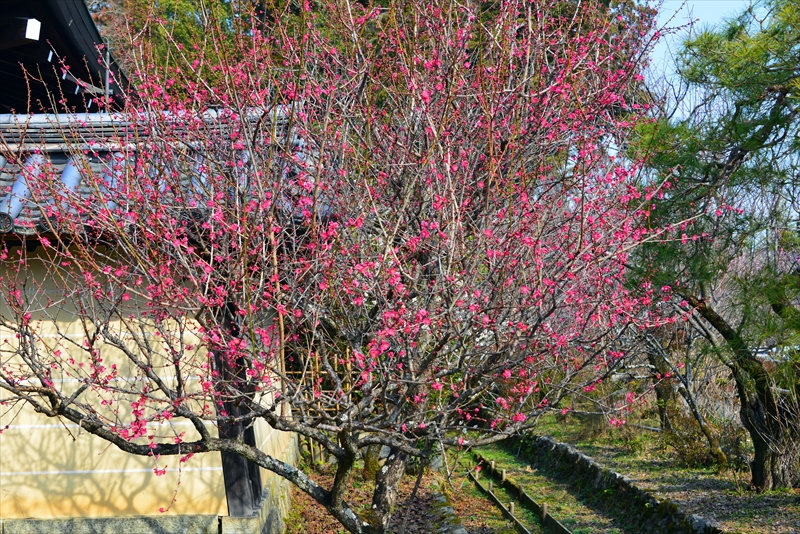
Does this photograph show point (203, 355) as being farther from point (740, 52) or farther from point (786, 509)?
point (786, 509)

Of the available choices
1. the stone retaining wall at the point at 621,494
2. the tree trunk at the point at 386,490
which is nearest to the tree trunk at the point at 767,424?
the stone retaining wall at the point at 621,494

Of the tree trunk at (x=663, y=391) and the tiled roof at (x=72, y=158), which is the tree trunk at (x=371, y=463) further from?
the tiled roof at (x=72, y=158)

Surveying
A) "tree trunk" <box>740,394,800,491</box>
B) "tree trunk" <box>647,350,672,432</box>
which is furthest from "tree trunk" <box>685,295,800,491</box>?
"tree trunk" <box>647,350,672,432</box>

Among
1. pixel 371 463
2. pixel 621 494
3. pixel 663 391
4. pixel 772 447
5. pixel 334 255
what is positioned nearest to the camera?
pixel 334 255

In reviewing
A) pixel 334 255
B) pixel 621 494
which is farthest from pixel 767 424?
pixel 334 255

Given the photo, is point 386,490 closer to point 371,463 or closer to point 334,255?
point 334,255

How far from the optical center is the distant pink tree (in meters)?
4.18

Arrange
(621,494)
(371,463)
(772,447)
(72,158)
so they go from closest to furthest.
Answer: (72,158) < (772,447) < (621,494) < (371,463)

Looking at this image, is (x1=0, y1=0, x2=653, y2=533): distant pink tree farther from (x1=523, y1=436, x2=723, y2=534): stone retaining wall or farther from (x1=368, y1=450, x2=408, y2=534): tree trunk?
(x1=523, y1=436, x2=723, y2=534): stone retaining wall

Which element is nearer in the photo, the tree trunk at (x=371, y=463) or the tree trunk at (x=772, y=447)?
the tree trunk at (x=772, y=447)

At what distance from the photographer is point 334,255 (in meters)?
4.11

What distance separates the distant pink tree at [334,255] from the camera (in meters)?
4.18

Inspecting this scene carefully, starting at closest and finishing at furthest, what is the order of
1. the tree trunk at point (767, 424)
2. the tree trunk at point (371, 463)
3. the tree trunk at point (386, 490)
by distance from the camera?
the tree trunk at point (386, 490) → the tree trunk at point (767, 424) → the tree trunk at point (371, 463)

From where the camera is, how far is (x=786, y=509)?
7.73 metres
